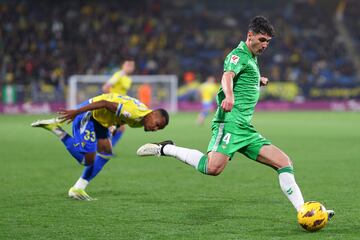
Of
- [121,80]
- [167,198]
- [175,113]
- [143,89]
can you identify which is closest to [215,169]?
[167,198]

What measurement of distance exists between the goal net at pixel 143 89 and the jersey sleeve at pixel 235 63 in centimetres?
2603

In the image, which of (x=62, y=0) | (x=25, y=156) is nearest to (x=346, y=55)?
(x=62, y=0)

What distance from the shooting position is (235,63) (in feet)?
23.0

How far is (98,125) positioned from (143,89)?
26073mm

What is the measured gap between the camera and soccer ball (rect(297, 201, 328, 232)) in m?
6.78

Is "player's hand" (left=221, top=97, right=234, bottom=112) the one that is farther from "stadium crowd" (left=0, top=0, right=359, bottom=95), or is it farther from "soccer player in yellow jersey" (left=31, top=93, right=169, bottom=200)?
"stadium crowd" (left=0, top=0, right=359, bottom=95)

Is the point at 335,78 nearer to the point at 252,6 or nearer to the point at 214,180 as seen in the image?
the point at 252,6

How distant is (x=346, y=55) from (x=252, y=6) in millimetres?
6765

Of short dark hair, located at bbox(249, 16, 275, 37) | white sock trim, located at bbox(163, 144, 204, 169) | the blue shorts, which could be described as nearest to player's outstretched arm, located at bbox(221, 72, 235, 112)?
short dark hair, located at bbox(249, 16, 275, 37)

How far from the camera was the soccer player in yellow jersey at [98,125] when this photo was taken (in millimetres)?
8497

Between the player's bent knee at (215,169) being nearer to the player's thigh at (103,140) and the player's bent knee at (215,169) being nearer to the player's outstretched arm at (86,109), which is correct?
the player's outstretched arm at (86,109)

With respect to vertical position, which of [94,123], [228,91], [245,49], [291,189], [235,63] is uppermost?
[245,49]

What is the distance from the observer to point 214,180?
11125 mm

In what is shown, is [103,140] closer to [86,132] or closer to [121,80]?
[86,132]
